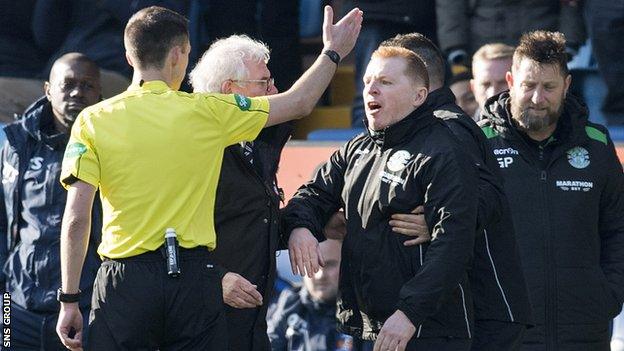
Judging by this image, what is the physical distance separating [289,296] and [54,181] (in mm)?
1728

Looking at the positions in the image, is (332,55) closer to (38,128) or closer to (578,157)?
(578,157)

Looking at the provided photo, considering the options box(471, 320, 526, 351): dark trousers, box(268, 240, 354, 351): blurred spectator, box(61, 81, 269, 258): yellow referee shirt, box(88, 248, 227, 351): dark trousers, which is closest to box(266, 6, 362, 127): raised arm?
box(61, 81, 269, 258): yellow referee shirt

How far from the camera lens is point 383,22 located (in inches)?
338

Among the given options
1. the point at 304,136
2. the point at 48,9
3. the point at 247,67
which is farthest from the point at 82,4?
the point at 247,67

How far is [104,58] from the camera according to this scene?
30.3ft

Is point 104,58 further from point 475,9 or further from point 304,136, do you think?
point 475,9

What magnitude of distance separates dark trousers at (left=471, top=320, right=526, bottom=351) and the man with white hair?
0.84 metres

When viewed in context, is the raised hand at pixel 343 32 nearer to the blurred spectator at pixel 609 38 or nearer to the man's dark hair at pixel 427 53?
the man's dark hair at pixel 427 53

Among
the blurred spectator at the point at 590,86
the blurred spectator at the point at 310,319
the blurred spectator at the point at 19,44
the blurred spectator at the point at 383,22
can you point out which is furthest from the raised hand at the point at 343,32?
the blurred spectator at the point at 19,44

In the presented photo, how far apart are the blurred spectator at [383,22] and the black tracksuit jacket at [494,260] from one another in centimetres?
319

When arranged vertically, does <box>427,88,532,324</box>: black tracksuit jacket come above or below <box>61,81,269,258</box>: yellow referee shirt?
below

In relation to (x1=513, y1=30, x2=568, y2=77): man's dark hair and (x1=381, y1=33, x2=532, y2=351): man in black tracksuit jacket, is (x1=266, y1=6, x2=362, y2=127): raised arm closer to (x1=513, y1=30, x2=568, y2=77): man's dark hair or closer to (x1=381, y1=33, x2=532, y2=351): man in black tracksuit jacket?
(x1=381, y1=33, x2=532, y2=351): man in black tracksuit jacket

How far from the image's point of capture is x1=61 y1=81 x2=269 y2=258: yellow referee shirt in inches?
196

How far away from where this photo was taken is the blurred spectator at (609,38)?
823cm
